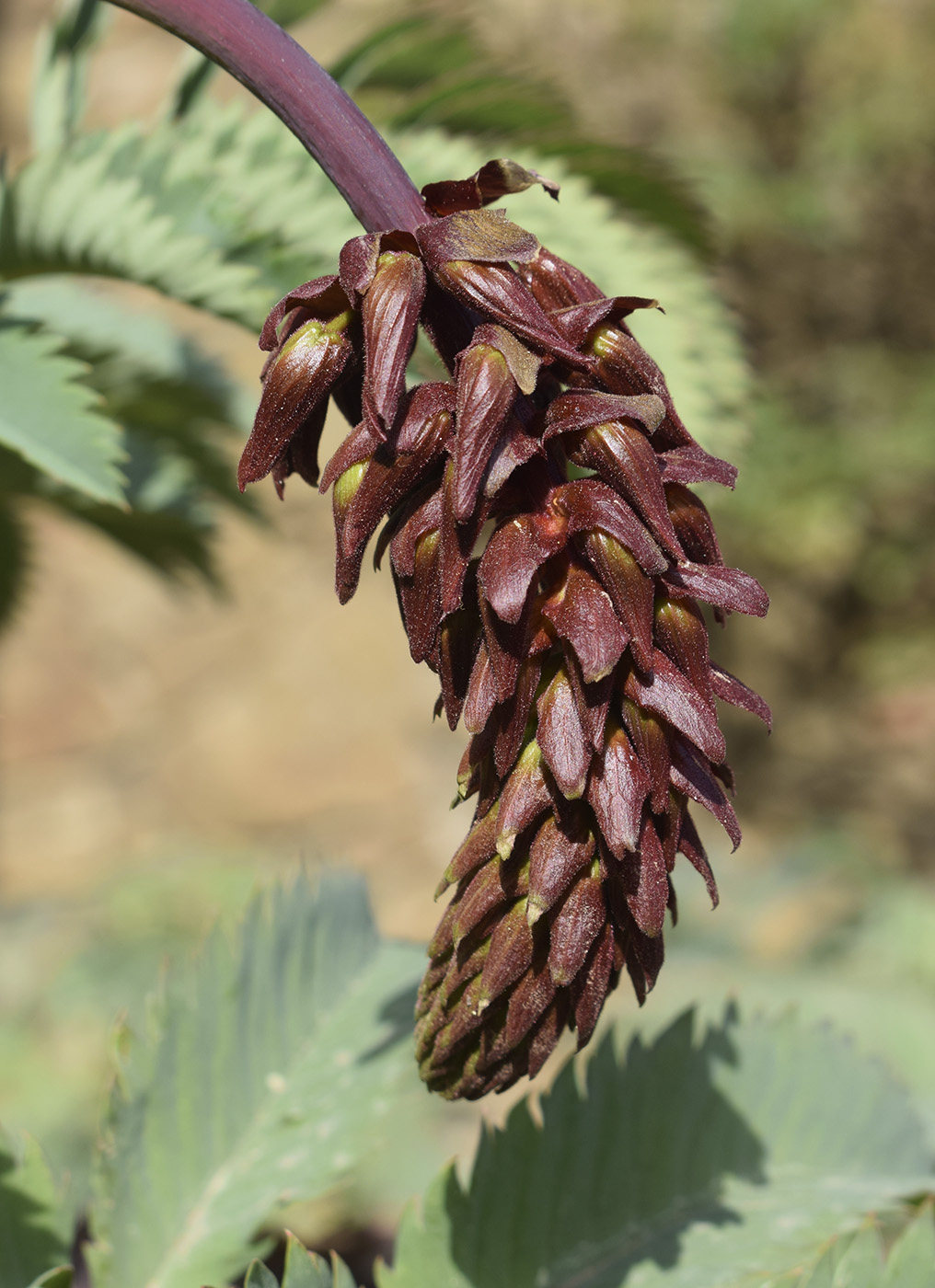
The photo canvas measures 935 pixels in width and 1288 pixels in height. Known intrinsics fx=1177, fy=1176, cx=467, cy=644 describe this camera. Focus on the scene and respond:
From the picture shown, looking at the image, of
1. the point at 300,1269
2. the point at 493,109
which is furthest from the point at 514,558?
the point at 493,109

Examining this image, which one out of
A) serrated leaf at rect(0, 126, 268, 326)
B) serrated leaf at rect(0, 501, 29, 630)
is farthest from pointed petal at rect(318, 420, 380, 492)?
serrated leaf at rect(0, 501, 29, 630)

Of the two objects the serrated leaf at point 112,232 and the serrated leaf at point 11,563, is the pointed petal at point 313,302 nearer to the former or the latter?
the serrated leaf at point 112,232

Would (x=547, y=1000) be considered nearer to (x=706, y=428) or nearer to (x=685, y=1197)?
(x=685, y=1197)

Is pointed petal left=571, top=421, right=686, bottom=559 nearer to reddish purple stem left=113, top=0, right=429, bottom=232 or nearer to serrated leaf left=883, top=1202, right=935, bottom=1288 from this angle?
reddish purple stem left=113, top=0, right=429, bottom=232

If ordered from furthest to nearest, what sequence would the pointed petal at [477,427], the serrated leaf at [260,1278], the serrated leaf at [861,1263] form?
the serrated leaf at [861,1263] → the serrated leaf at [260,1278] → the pointed petal at [477,427]

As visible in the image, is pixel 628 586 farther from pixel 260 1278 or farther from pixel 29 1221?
pixel 29 1221

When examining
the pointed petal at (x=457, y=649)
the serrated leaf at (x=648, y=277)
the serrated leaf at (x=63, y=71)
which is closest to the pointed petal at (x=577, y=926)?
the pointed petal at (x=457, y=649)
